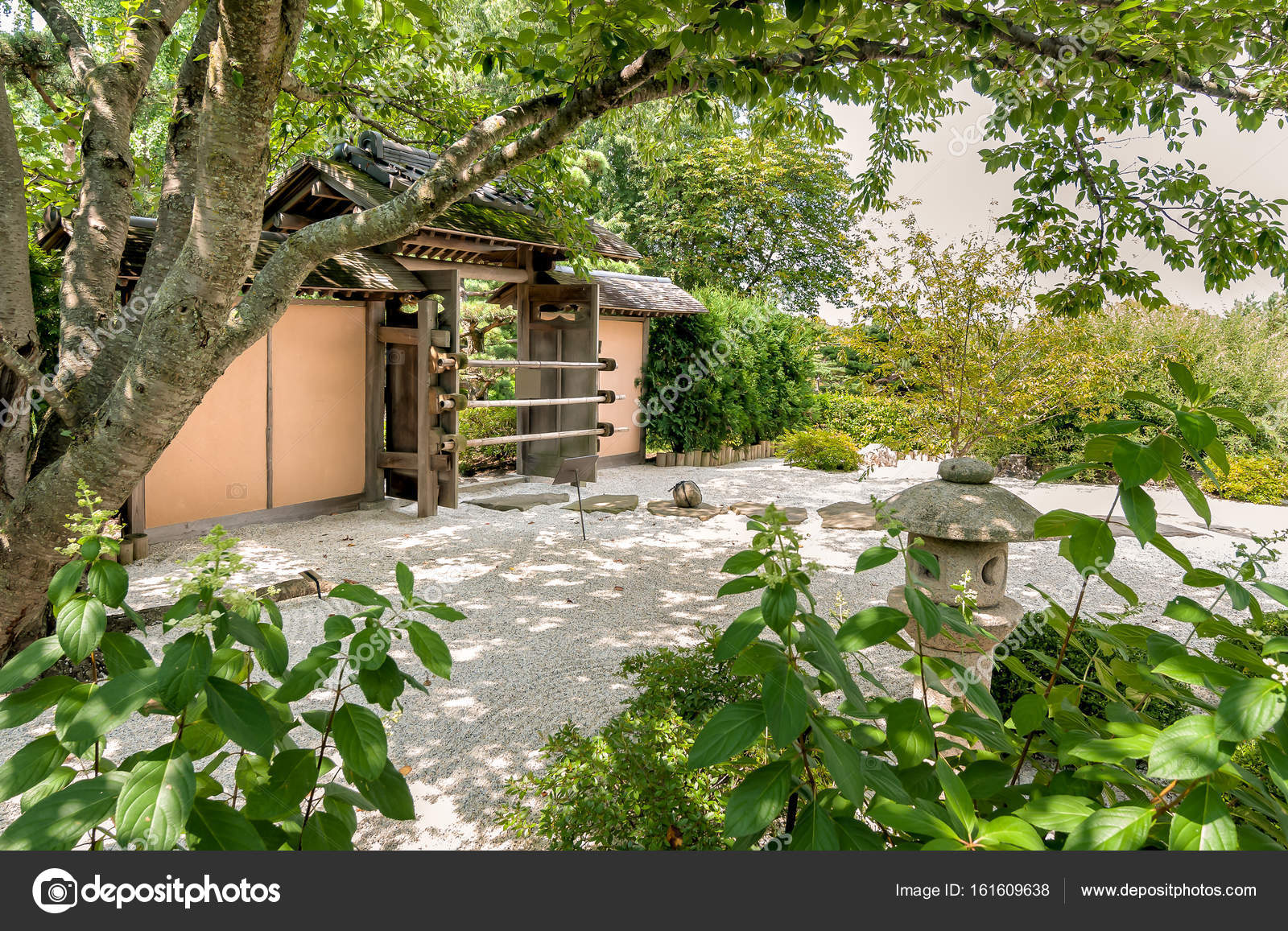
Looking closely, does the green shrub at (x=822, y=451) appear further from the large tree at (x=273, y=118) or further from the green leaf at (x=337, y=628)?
the green leaf at (x=337, y=628)

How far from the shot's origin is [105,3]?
17.4 metres

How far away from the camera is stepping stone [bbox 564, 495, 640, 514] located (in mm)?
9375

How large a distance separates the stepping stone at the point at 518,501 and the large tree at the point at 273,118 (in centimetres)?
550

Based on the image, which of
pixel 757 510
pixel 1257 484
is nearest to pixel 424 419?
pixel 757 510

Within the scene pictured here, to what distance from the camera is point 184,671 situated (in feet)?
2.89

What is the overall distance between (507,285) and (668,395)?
357cm

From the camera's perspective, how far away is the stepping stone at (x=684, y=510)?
9.20 m

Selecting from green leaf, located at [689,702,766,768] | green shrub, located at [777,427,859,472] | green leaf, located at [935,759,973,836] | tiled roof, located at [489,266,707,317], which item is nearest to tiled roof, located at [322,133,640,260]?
tiled roof, located at [489,266,707,317]

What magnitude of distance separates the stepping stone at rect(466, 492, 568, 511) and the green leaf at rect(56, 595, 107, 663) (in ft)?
27.4

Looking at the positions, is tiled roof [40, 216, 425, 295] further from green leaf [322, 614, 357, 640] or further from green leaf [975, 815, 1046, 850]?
green leaf [975, 815, 1046, 850]

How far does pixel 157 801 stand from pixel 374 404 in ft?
28.9

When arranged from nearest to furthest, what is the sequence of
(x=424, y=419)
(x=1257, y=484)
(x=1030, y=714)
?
(x=1030, y=714) < (x=424, y=419) < (x=1257, y=484)

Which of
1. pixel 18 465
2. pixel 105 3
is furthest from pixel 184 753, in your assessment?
pixel 105 3

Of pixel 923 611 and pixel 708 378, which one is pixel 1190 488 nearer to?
pixel 923 611
